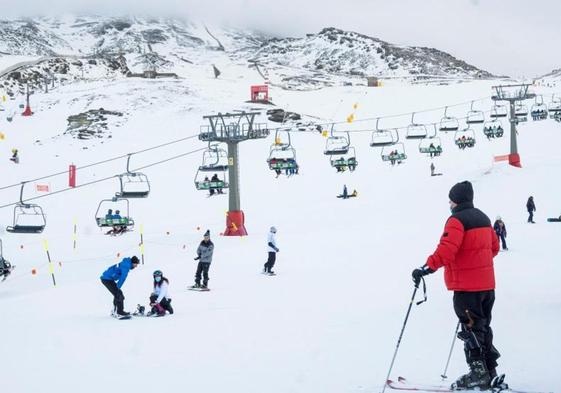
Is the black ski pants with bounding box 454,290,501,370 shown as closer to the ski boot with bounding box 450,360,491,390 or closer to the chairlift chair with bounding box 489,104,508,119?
the ski boot with bounding box 450,360,491,390

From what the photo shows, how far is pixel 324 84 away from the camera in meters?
121

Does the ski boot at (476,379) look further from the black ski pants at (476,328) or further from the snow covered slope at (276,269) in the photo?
the snow covered slope at (276,269)

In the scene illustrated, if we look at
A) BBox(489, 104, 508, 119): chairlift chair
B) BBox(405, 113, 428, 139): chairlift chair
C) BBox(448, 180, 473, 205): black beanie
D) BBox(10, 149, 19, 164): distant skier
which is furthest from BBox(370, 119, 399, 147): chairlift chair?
BBox(10, 149, 19, 164): distant skier

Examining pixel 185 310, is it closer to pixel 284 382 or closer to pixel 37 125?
pixel 284 382

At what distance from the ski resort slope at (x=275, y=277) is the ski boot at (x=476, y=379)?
0.45 meters

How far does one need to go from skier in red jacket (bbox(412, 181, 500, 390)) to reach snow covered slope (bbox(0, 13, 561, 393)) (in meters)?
0.51

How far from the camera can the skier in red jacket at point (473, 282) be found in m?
6.03

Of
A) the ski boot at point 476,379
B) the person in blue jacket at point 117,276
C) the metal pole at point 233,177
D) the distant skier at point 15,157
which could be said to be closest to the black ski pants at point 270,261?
the person in blue jacket at point 117,276

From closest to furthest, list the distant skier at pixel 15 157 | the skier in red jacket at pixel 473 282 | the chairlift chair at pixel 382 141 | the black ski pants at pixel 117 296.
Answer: the skier in red jacket at pixel 473 282 < the black ski pants at pixel 117 296 < the chairlift chair at pixel 382 141 < the distant skier at pixel 15 157

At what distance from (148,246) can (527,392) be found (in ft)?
74.1

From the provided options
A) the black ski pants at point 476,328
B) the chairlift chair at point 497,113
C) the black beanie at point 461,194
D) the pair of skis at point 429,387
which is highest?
the chairlift chair at point 497,113

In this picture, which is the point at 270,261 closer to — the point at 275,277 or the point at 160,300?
the point at 275,277

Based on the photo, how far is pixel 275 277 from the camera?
55.9 feet

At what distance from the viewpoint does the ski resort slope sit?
25.0ft
